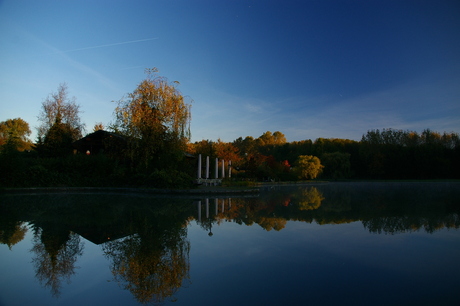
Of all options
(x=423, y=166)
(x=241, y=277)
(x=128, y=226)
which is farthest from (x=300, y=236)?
(x=423, y=166)

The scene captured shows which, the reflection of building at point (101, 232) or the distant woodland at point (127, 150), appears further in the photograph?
the distant woodland at point (127, 150)

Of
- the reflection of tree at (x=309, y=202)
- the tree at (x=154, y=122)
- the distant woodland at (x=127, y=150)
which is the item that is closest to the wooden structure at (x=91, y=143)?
the distant woodland at (x=127, y=150)

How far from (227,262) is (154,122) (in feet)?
46.6

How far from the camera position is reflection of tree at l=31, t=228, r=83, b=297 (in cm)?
345

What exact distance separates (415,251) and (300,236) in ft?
6.13

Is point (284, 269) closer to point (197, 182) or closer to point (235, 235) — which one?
point (235, 235)

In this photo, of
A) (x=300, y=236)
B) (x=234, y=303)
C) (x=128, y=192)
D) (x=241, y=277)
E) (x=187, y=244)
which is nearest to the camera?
(x=234, y=303)

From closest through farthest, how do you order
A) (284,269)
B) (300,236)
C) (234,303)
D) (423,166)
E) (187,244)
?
(234,303)
(284,269)
(187,244)
(300,236)
(423,166)

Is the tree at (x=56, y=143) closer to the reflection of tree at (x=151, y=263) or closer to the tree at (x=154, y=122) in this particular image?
the tree at (x=154, y=122)

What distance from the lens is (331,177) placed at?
4600 centimetres

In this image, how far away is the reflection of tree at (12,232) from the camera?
5.12 m

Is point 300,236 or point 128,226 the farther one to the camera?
point 128,226

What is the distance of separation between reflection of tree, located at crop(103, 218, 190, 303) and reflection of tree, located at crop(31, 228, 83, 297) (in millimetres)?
504

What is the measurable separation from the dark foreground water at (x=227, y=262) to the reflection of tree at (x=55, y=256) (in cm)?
1
